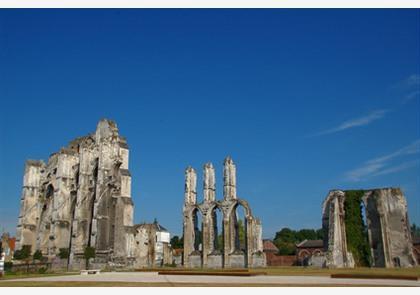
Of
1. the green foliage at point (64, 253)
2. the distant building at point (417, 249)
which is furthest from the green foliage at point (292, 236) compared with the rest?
the green foliage at point (64, 253)

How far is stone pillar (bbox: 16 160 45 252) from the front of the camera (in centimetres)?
4644

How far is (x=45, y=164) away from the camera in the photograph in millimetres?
50312

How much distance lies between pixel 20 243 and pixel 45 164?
9.07 metres

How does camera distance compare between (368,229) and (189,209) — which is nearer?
(368,229)

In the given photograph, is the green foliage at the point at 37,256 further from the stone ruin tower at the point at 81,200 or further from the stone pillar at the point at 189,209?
the stone pillar at the point at 189,209

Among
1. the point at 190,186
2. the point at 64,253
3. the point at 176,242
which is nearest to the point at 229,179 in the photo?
the point at 190,186

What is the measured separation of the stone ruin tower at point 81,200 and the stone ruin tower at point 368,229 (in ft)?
57.0

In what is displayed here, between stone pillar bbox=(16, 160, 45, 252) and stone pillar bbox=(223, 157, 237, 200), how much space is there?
20165 mm

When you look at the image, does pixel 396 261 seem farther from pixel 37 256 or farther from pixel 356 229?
pixel 37 256

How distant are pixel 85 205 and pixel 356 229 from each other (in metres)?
25.0

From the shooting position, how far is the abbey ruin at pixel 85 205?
130 ft

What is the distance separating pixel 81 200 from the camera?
142 ft

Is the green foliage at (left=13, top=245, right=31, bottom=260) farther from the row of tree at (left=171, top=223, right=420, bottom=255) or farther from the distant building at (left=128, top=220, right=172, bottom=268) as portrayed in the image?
the row of tree at (left=171, top=223, right=420, bottom=255)
